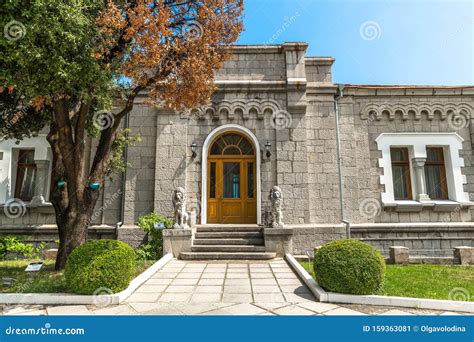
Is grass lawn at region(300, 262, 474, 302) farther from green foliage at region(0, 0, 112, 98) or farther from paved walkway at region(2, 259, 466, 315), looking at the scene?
green foliage at region(0, 0, 112, 98)

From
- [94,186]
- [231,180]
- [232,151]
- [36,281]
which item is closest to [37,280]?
[36,281]

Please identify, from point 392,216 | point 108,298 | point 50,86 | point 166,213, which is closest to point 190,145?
point 166,213

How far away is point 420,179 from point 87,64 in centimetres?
1112

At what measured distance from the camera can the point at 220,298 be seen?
16.5ft

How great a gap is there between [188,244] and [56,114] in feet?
15.9

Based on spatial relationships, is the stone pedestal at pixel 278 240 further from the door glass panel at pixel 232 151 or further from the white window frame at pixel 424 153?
the white window frame at pixel 424 153

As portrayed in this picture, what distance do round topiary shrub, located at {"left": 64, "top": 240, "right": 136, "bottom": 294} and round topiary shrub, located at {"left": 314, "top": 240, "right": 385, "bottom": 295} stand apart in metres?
3.46

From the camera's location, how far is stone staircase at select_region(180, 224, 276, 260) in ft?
27.5

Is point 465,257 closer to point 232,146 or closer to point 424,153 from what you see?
point 424,153

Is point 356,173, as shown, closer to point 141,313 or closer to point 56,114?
point 141,313

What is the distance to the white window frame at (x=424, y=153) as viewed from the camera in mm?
10656

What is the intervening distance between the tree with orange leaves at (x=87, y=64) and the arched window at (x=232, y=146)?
3.07 meters

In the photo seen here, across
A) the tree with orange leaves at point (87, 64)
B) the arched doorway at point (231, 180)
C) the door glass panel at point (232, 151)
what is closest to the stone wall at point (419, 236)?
the arched doorway at point (231, 180)

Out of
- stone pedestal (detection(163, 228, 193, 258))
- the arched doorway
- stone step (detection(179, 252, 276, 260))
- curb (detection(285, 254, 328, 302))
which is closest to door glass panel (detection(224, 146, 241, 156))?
the arched doorway
